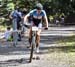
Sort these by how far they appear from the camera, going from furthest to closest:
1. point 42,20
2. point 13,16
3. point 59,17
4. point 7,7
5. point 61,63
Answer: point 59,17, point 7,7, point 13,16, point 42,20, point 61,63

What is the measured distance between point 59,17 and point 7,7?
101ft

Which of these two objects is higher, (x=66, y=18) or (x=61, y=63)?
(x=61, y=63)

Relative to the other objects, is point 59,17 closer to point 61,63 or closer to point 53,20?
point 53,20

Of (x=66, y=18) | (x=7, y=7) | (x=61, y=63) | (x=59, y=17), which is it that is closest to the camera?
(x=61, y=63)

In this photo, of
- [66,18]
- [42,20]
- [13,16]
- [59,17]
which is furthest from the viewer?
[59,17]

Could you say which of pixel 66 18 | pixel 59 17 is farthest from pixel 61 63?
pixel 59 17

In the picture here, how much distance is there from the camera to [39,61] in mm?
13602

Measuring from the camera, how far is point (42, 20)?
1435cm

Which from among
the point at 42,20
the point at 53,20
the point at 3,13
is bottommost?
the point at 53,20

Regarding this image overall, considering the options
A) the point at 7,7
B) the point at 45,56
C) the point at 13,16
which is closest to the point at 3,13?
the point at 7,7

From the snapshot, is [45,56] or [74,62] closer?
[74,62]

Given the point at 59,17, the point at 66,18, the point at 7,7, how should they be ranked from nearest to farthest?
the point at 7,7 < the point at 66,18 < the point at 59,17

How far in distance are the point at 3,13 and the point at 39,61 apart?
28581 mm

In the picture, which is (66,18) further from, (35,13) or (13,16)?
(35,13)
